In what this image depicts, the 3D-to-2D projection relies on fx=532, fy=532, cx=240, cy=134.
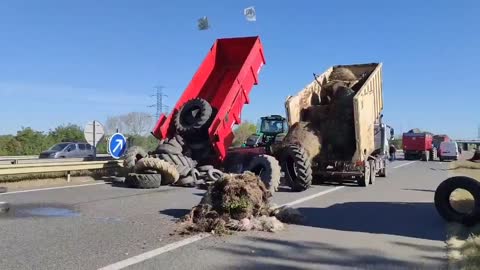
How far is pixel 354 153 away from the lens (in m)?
17.8

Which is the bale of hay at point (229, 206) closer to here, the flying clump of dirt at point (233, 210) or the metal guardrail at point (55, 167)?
the flying clump of dirt at point (233, 210)

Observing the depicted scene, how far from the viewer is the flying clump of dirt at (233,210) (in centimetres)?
864

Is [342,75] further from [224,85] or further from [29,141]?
[29,141]

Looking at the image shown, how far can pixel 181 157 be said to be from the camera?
16953mm

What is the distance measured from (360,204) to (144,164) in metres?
6.52

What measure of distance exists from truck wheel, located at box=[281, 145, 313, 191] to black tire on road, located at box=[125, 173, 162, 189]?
3955mm

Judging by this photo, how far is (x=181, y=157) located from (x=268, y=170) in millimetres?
3336

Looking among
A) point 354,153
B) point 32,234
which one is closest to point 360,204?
point 354,153

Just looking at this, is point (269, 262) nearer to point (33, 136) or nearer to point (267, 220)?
point (267, 220)

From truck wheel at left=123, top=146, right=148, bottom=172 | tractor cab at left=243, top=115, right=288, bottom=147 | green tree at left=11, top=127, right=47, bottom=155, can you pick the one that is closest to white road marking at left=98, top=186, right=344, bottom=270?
truck wheel at left=123, top=146, right=148, bottom=172

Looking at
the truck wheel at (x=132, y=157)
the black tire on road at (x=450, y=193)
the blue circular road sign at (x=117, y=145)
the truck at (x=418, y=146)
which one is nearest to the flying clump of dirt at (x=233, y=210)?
the black tire on road at (x=450, y=193)

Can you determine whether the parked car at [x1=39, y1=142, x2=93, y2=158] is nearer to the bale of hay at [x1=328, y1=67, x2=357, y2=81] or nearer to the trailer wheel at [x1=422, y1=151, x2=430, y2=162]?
the bale of hay at [x1=328, y1=67, x2=357, y2=81]

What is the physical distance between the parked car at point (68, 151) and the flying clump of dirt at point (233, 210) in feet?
70.2

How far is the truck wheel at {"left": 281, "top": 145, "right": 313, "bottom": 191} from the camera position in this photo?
1579 centimetres
